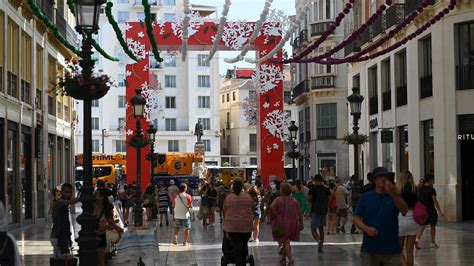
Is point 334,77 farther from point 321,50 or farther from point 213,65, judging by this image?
point 213,65

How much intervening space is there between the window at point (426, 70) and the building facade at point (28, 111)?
1317 cm

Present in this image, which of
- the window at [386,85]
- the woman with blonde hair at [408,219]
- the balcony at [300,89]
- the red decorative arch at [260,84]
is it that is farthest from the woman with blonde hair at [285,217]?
the balcony at [300,89]

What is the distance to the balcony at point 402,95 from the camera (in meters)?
34.9

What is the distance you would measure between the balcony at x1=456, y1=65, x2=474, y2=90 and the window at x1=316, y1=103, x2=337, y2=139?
94.1 feet

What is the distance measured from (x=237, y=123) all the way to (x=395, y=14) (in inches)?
2601

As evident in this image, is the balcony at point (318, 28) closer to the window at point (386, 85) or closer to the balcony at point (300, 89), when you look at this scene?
the balcony at point (300, 89)

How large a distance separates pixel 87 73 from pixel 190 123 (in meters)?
80.0

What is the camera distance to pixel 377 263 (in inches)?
378

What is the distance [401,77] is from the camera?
117ft

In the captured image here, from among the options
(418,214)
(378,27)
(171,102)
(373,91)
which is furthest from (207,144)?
(418,214)

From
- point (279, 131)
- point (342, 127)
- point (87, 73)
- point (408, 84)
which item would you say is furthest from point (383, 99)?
point (87, 73)

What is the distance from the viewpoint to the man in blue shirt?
31.4 feet

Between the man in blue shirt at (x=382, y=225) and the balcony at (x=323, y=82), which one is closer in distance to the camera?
the man in blue shirt at (x=382, y=225)

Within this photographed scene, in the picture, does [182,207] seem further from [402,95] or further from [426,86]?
[402,95]
